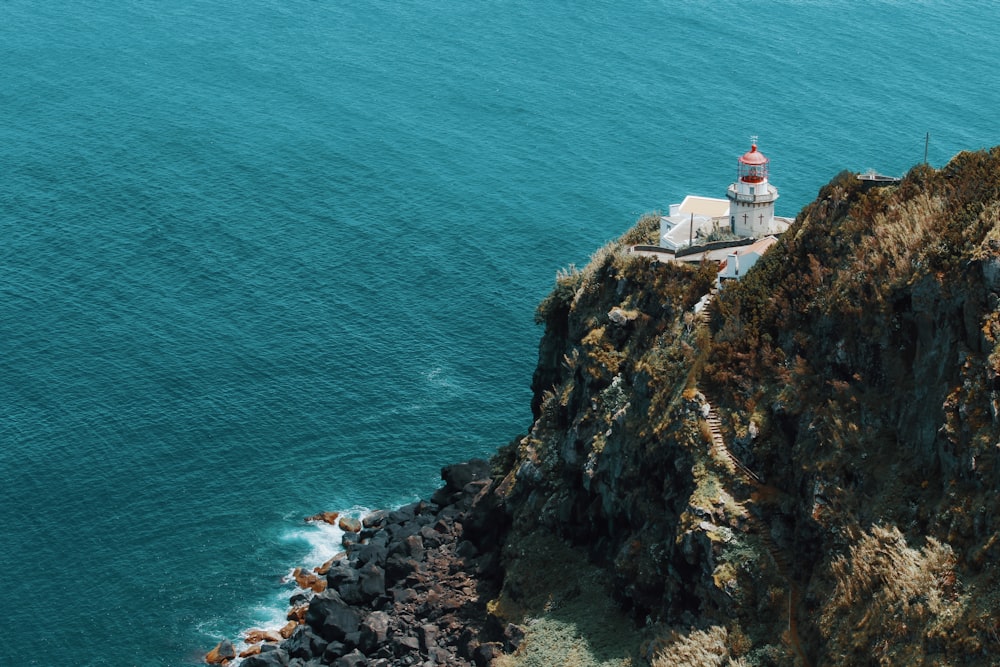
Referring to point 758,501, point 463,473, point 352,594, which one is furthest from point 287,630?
point 758,501

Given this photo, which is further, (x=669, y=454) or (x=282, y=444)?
(x=282, y=444)

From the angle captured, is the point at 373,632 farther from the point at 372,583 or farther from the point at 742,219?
the point at 742,219

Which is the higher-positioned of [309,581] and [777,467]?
[777,467]

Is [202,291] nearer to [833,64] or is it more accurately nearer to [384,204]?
[384,204]

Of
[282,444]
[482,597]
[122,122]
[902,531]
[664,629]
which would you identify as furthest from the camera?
[122,122]

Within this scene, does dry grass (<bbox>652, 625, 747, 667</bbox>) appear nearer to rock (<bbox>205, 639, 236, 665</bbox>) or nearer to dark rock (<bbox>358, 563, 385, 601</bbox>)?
dark rock (<bbox>358, 563, 385, 601</bbox>)

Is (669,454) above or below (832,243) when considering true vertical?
below

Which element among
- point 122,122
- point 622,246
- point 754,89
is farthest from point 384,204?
point 622,246

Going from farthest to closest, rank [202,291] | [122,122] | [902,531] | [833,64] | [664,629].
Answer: [833,64] → [122,122] → [202,291] → [664,629] → [902,531]
